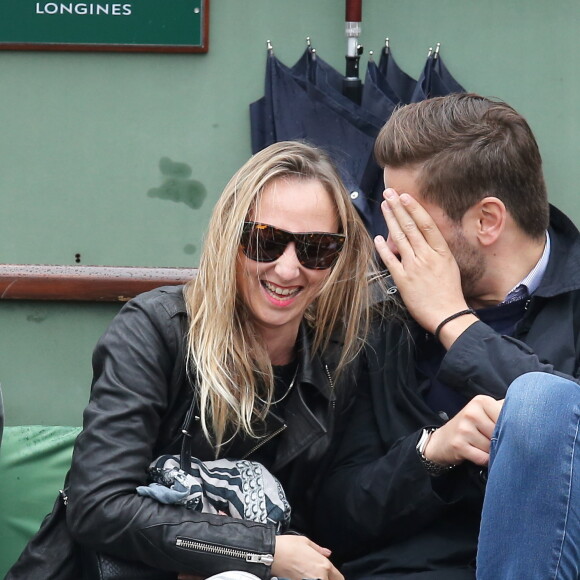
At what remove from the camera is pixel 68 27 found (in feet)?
13.0

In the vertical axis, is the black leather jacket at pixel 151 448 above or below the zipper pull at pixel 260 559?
above

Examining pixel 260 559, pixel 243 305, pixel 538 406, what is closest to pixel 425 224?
pixel 243 305

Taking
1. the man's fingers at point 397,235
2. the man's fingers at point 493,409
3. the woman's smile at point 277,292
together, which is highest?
the man's fingers at point 397,235

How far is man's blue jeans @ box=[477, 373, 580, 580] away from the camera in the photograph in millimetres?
2271

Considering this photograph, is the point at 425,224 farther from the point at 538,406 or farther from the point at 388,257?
the point at 538,406

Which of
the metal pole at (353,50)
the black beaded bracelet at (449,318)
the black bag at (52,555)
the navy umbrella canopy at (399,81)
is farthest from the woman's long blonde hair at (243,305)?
the navy umbrella canopy at (399,81)

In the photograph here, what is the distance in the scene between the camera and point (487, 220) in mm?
2912

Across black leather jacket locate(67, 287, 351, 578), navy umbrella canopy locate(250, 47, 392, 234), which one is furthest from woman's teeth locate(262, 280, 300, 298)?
navy umbrella canopy locate(250, 47, 392, 234)

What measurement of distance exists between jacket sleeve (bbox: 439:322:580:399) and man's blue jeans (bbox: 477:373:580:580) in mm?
336

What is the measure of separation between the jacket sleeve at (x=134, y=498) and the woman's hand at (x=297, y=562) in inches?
0.9

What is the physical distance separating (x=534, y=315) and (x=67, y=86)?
201 centimetres

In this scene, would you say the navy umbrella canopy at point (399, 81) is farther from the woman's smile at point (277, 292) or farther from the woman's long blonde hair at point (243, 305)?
the woman's smile at point (277, 292)

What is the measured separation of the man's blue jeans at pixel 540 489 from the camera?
2271mm

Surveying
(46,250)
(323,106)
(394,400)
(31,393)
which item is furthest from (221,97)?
(394,400)
